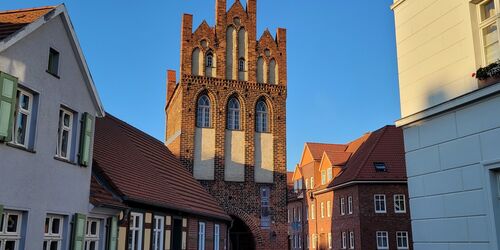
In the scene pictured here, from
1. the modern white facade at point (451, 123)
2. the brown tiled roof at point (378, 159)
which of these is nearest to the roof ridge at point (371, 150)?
the brown tiled roof at point (378, 159)

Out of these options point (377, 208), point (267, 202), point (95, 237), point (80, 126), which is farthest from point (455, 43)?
point (377, 208)

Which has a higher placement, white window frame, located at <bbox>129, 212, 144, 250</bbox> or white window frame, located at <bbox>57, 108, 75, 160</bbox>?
white window frame, located at <bbox>57, 108, 75, 160</bbox>

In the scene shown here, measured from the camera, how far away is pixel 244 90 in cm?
2806

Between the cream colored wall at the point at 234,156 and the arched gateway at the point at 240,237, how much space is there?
223 centimetres

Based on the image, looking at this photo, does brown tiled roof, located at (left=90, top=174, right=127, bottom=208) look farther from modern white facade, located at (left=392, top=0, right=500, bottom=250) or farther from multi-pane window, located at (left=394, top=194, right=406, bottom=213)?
→ multi-pane window, located at (left=394, top=194, right=406, bottom=213)

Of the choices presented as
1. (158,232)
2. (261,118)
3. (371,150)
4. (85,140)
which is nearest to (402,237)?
(371,150)

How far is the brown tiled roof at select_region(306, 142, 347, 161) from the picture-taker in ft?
160

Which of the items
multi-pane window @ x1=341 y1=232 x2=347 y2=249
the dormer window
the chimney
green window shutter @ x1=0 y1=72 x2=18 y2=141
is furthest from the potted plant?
multi-pane window @ x1=341 y1=232 x2=347 y2=249

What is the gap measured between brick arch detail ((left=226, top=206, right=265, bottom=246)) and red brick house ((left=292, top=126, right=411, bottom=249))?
10455mm

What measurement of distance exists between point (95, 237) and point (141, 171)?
514cm

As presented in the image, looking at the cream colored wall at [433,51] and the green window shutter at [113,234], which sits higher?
the cream colored wall at [433,51]

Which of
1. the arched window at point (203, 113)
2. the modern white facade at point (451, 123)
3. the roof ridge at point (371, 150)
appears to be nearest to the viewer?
the modern white facade at point (451, 123)

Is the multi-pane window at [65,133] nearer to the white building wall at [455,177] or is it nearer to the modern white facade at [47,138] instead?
the modern white facade at [47,138]

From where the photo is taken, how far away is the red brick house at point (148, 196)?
48.5 feet
